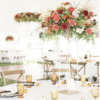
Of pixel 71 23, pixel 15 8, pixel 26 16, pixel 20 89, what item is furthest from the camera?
pixel 15 8

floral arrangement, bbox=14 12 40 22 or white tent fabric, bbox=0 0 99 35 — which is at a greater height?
white tent fabric, bbox=0 0 99 35

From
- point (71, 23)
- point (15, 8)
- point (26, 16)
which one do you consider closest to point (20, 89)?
point (71, 23)

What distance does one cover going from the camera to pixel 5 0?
9531 mm

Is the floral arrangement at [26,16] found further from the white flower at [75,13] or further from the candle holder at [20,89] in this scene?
the candle holder at [20,89]

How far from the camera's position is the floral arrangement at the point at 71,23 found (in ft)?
6.21

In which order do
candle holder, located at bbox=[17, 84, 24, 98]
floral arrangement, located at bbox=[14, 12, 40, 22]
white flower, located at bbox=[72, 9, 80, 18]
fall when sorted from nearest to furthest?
candle holder, located at bbox=[17, 84, 24, 98]
white flower, located at bbox=[72, 9, 80, 18]
floral arrangement, located at bbox=[14, 12, 40, 22]

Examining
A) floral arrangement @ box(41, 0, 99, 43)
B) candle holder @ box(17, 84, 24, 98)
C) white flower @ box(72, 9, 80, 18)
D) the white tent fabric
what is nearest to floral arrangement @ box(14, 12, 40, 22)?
the white tent fabric

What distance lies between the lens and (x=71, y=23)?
1866 millimetres

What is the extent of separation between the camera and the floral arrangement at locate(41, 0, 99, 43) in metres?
1.89

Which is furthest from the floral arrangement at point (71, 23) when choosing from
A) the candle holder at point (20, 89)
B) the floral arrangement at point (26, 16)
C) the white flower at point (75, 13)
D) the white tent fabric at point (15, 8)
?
the floral arrangement at point (26, 16)

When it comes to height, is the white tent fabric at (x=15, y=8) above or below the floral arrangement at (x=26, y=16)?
above

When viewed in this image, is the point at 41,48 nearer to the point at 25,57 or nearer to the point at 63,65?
the point at 25,57

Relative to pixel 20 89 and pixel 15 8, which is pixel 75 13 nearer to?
pixel 20 89

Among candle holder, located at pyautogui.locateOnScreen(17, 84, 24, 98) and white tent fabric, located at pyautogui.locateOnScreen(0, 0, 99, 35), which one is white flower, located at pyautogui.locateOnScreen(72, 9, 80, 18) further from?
white tent fabric, located at pyautogui.locateOnScreen(0, 0, 99, 35)
